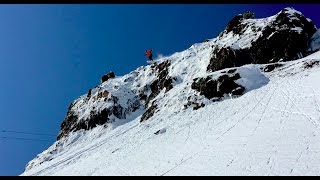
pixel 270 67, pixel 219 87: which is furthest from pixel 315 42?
pixel 219 87

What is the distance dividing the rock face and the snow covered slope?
400 millimetres

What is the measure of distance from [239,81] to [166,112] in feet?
28.8

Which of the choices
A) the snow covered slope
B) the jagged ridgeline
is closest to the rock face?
the jagged ridgeline

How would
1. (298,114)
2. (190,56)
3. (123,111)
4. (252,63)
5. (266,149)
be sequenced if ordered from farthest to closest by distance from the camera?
1. (190,56)
2. (123,111)
3. (252,63)
4. (298,114)
5. (266,149)

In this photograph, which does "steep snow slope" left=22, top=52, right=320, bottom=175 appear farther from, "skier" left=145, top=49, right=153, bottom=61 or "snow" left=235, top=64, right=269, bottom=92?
"skier" left=145, top=49, right=153, bottom=61

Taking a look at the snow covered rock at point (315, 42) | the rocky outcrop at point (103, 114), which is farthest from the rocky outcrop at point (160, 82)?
the snow covered rock at point (315, 42)

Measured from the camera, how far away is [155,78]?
6875 centimetres

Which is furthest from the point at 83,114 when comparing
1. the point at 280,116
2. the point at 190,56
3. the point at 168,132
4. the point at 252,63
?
the point at 280,116

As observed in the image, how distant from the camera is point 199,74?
58.1 meters

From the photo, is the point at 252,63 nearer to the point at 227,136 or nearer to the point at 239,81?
the point at 239,81

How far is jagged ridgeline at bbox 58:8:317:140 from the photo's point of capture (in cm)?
4666

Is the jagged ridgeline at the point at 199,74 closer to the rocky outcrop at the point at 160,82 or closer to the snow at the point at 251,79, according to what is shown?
the rocky outcrop at the point at 160,82

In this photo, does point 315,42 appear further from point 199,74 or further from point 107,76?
point 107,76

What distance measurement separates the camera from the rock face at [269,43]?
5278 cm
